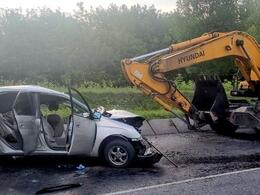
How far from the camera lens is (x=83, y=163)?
407 inches

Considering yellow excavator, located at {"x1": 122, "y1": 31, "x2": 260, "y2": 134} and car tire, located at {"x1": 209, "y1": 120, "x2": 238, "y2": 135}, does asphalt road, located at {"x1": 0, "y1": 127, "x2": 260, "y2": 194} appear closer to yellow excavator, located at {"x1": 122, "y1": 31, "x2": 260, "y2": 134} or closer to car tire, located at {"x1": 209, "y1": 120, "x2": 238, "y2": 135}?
yellow excavator, located at {"x1": 122, "y1": 31, "x2": 260, "y2": 134}

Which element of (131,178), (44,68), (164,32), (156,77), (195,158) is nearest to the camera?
(131,178)

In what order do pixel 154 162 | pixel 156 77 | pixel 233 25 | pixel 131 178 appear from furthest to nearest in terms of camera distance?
1. pixel 233 25
2. pixel 156 77
3. pixel 154 162
4. pixel 131 178

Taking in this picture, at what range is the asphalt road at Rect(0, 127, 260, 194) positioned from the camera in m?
8.32

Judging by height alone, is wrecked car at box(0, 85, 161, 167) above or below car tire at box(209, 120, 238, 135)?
above

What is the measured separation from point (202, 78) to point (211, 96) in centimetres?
61

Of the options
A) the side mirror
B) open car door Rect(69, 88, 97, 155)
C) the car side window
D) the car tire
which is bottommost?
the car tire

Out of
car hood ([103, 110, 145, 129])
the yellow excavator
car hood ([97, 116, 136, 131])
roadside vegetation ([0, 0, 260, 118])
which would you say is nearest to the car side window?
car hood ([97, 116, 136, 131])

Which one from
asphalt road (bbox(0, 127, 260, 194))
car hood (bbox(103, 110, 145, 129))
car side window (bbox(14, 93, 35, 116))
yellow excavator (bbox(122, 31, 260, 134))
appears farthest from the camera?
yellow excavator (bbox(122, 31, 260, 134))

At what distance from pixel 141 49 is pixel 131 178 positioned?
4549cm

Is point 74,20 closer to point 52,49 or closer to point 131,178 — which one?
point 52,49

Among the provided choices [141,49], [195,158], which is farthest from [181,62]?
[141,49]

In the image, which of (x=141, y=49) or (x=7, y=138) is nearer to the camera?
(x=7, y=138)

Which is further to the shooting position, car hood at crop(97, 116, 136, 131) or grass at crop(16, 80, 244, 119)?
grass at crop(16, 80, 244, 119)
